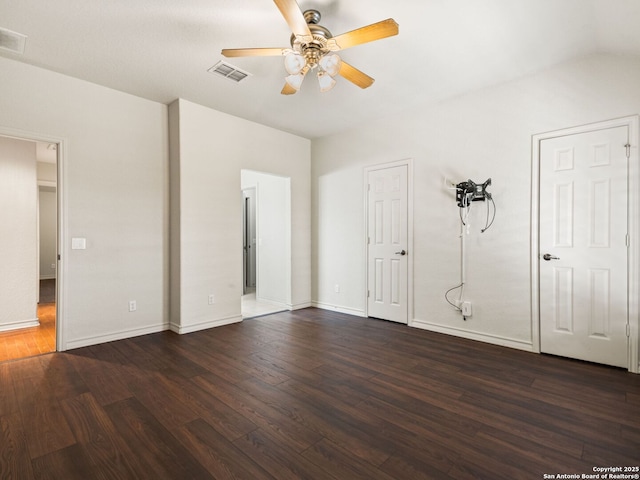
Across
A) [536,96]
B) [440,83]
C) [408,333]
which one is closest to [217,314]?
[408,333]

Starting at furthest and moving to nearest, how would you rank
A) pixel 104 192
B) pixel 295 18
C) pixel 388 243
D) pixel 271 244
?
pixel 271 244, pixel 388 243, pixel 104 192, pixel 295 18

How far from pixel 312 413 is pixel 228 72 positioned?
3166 millimetres

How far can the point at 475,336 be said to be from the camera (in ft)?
12.1

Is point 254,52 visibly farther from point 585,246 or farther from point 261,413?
point 585,246

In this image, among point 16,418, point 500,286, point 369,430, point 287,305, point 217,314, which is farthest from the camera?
point 287,305

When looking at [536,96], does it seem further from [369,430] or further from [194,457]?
[194,457]

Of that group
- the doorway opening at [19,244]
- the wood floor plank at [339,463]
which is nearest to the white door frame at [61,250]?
the doorway opening at [19,244]

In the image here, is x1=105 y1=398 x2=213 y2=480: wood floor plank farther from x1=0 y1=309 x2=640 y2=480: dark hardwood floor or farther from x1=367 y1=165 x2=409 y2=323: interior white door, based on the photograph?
x1=367 y1=165 x2=409 y2=323: interior white door


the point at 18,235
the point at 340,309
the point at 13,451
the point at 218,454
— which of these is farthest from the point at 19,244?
the point at 340,309

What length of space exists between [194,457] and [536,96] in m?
4.17

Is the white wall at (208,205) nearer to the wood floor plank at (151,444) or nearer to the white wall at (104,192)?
the white wall at (104,192)

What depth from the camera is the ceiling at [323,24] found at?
7.64 ft

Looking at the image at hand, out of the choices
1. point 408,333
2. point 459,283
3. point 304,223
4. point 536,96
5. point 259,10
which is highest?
point 259,10

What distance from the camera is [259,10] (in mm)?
2338
